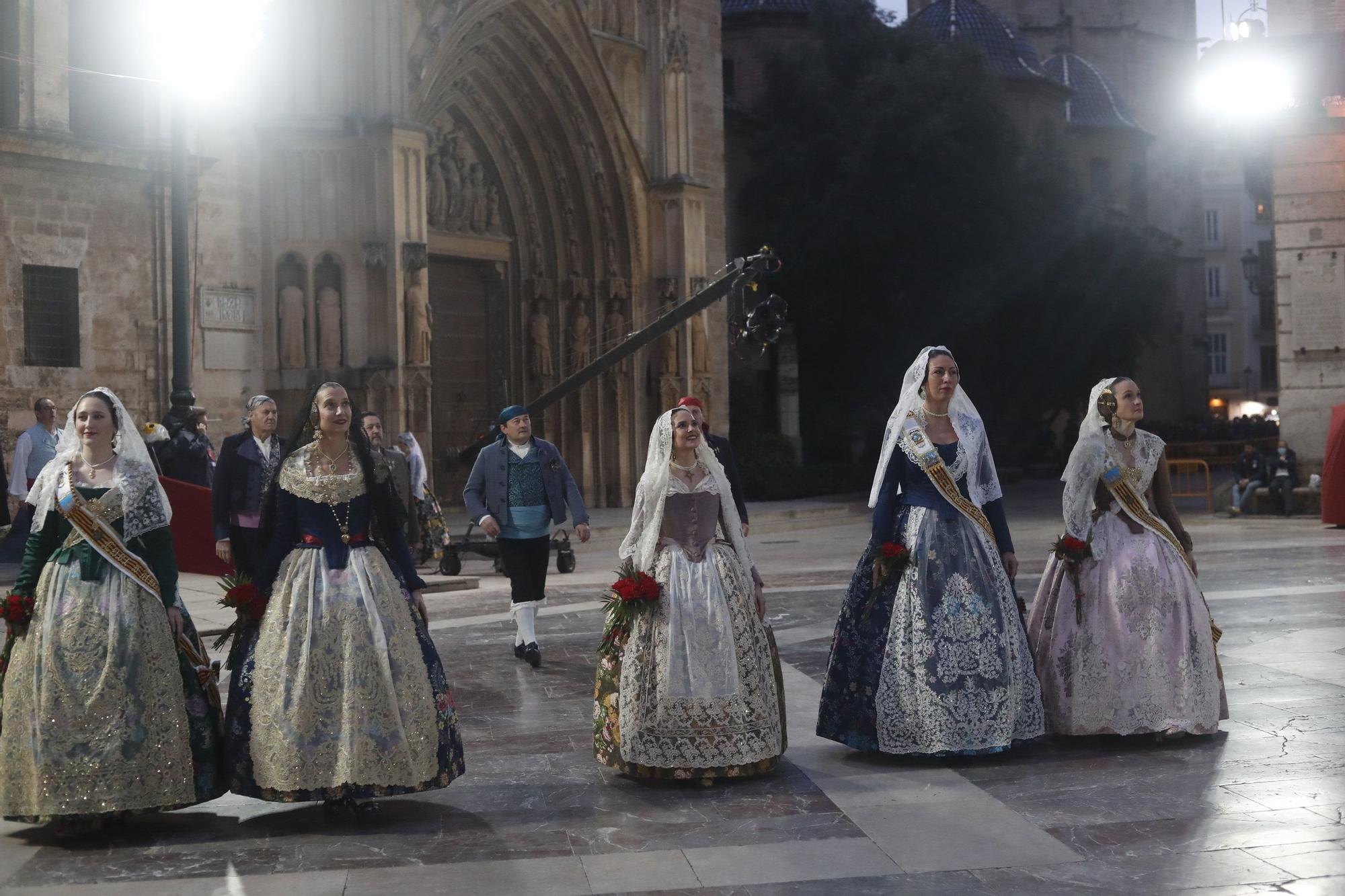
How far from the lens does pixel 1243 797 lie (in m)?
6.16

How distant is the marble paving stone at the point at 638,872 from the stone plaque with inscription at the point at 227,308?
15.4m

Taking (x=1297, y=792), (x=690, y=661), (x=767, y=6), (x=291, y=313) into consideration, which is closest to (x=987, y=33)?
(x=767, y=6)

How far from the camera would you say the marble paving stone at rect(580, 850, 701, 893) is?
204 inches

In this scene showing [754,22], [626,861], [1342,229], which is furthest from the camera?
[754,22]

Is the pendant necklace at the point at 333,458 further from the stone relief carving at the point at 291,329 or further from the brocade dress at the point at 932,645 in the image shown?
the stone relief carving at the point at 291,329

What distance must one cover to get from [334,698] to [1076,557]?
12.0 ft

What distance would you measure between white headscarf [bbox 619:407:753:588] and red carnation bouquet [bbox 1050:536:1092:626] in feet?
5.27

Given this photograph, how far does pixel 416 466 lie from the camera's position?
53.6 ft

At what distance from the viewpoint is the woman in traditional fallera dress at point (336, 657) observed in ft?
19.5

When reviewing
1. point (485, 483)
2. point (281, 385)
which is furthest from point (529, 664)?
point (281, 385)

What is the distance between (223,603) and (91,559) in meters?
0.54

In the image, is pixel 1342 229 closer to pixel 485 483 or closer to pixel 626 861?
pixel 485 483

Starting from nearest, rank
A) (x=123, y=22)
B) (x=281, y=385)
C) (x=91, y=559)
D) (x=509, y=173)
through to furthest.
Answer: (x=91, y=559) → (x=123, y=22) → (x=281, y=385) → (x=509, y=173)

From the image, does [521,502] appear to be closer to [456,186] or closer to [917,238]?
[456,186]
